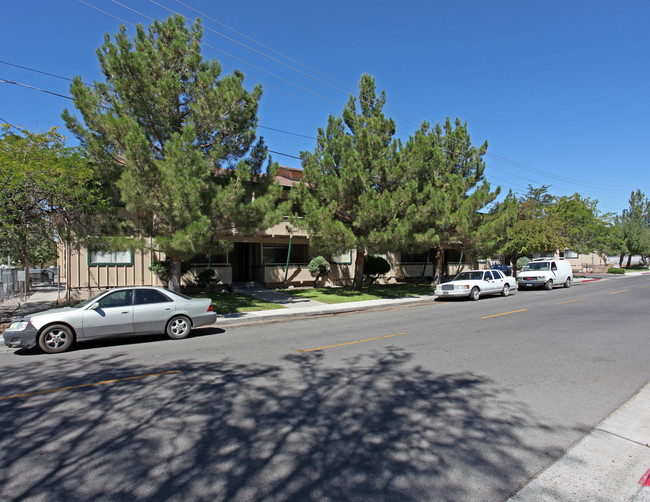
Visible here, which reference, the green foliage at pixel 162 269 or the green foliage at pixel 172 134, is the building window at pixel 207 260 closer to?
the green foliage at pixel 162 269

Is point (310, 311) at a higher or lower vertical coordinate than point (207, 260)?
lower

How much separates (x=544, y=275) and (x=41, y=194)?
25320mm

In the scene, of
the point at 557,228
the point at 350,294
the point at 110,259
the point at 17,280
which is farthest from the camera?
the point at 557,228

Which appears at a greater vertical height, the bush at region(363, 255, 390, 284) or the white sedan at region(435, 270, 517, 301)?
the bush at region(363, 255, 390, 284)

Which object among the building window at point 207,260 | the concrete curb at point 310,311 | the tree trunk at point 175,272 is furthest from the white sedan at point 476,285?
the tree trunk at point 175,272

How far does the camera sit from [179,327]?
10320 mm

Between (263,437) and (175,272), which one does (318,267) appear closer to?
(175,272)

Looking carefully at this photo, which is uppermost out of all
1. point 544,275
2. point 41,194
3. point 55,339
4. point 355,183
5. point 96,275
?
point 355,183

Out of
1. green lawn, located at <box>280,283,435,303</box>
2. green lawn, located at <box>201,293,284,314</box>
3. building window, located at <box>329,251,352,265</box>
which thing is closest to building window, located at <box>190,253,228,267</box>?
green lawn, located at <box>201,293,284,314</box>

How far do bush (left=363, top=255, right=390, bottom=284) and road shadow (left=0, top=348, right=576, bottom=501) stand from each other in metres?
19.3

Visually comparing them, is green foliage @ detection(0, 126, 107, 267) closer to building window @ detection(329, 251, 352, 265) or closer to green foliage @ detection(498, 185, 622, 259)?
building window @ detection(329, 251, 352, 265)

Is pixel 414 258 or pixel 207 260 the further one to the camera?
pixel 414 258

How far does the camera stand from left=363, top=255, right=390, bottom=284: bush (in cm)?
2592

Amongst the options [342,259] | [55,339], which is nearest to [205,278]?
[342,259]
